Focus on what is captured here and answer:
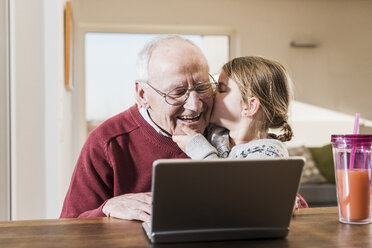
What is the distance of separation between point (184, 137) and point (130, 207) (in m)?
0.39

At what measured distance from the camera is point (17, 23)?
2268 millimetres

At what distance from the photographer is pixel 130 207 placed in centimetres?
115

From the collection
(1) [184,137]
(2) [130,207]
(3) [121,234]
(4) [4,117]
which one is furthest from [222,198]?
(4) [4,117]

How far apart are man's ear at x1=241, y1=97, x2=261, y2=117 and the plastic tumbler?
0.37 m

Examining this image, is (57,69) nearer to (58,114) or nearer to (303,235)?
(58,114)

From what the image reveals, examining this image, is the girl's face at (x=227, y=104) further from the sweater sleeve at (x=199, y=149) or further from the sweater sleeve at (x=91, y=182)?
the sweater sleeve at (x=91, y=182)

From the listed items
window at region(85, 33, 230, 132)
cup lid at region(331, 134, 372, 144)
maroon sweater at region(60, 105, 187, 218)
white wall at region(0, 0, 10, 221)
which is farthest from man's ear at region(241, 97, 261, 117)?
window at region(85, 33, 230, 132)

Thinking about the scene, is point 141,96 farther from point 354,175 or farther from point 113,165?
point 354,175

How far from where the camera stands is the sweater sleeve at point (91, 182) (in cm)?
Answer: 155

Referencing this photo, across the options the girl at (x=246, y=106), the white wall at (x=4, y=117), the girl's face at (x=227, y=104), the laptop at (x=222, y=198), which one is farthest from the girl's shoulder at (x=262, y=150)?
the white wall at (x=4, y=117)

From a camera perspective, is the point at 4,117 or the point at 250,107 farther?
the point at 4,117

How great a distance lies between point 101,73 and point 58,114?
10.4 ft

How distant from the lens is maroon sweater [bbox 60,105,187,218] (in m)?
1.54

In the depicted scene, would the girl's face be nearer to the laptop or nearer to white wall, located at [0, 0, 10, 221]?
the laptop
